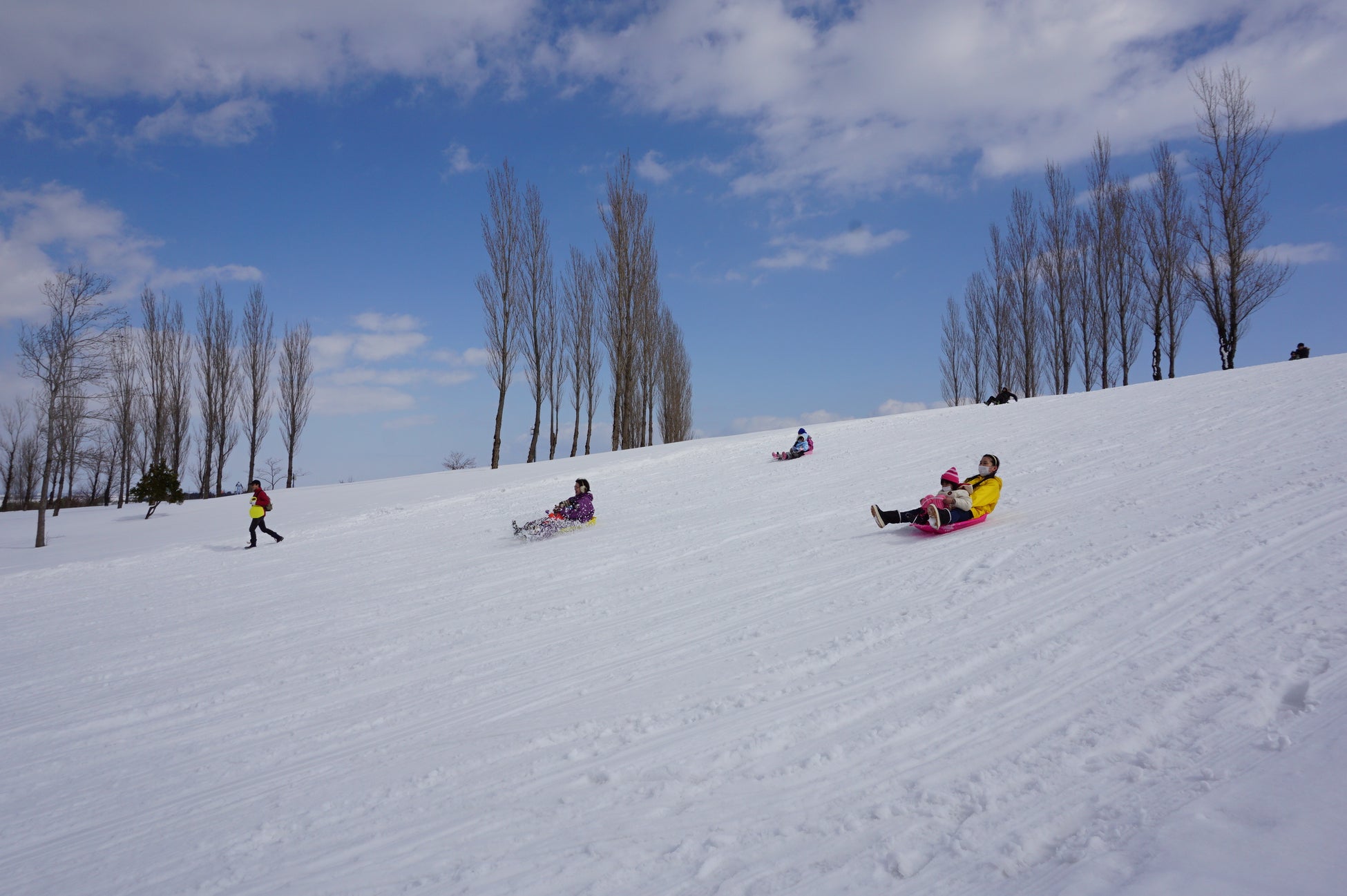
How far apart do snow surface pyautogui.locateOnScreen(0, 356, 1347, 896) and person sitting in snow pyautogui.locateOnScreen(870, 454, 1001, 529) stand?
0.26 metres

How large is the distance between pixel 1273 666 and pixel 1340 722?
64 centimetres

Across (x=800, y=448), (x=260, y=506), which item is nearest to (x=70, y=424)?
(x=260, y=506)

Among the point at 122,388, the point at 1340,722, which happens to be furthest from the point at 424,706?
the point at 122,388

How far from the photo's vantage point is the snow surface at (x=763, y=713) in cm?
269

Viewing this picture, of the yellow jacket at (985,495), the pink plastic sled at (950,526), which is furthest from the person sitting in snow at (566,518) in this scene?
the yellow jacket at (985,495)

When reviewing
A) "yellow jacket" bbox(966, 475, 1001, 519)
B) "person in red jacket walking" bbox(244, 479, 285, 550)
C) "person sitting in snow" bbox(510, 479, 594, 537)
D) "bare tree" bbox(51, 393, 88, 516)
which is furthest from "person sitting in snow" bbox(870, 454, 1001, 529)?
"bare tree" bbox(51, 393, 88, 516)

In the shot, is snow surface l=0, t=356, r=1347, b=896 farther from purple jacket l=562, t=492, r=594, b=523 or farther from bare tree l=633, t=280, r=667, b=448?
bare tree l=633, t=280, r=667, b=448

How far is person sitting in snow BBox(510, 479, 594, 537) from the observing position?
438 inches

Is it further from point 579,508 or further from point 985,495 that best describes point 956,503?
point 579,508

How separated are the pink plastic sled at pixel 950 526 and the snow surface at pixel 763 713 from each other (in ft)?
0.52

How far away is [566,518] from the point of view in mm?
11398

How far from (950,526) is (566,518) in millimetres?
6437

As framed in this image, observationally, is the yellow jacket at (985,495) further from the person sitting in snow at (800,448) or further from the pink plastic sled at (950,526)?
the person sitting in snow at (800,448)

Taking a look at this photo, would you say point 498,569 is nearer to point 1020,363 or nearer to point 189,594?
point 189,594
